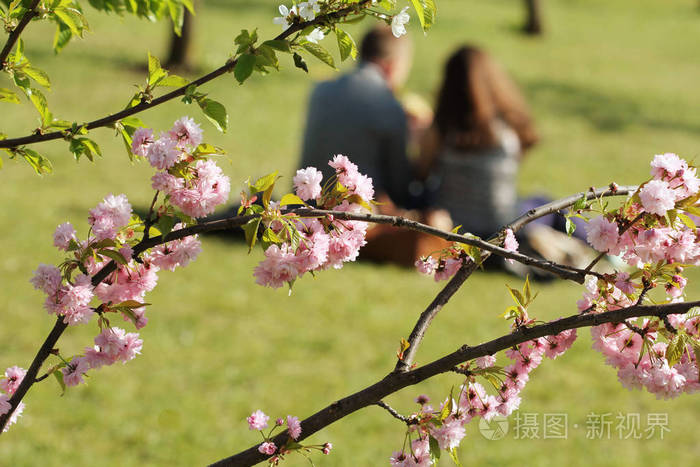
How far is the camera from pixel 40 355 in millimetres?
1258

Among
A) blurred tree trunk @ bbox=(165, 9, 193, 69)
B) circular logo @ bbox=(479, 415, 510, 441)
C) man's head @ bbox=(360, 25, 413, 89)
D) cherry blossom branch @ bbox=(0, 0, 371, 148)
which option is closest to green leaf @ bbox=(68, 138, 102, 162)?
cherry blossom branch @ bbox=(0, 0, 371, 148)

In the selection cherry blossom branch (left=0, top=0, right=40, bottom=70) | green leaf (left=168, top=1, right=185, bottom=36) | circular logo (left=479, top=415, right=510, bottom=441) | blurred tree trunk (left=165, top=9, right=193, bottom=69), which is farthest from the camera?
blurred tree trunk (left=165, top=9, right=193, bottom=69)

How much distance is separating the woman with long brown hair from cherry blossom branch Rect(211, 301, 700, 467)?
14.2 ft

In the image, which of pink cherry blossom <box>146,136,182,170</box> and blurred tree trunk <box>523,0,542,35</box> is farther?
blurred tree trunk <box>523,0,542,35</box>

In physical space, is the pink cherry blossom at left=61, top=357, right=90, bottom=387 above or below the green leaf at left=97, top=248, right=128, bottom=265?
below

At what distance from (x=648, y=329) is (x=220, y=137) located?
26.4 feet

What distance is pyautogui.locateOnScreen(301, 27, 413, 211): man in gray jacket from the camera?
5594 millimetres

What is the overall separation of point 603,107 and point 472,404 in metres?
11.2

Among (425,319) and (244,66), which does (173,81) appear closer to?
(244,66)

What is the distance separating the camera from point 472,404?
1345 mm

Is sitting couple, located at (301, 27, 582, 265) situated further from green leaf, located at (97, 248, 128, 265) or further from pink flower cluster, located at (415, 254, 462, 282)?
green leaf, located at (97, 248, 128, 265)

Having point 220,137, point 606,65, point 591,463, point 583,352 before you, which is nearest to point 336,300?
point 583,352

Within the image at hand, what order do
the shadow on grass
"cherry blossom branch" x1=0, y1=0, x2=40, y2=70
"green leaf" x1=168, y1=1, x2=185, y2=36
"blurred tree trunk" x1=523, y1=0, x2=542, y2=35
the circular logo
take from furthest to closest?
1. "blurred tree trunk" x1=523, y1=0, x2=542, y2=35
2. the shadow on grass
3. the circular logo
4. "green leaf" x1=168, y1=1, x2=185, y2=36
5. "cherry blossom branch" x1=0, y1=0, x2=40, y2=70

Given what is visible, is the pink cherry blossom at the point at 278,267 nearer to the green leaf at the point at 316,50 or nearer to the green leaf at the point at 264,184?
the green leaf at the point at 264,184
